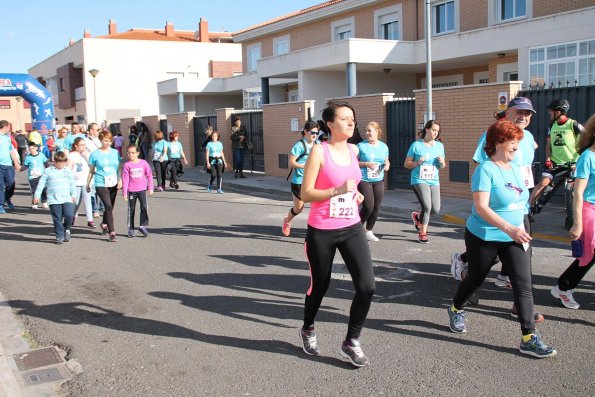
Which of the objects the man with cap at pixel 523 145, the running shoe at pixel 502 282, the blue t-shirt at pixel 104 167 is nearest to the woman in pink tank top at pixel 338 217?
the man with cap at pixel 523 145

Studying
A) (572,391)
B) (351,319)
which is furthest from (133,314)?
(572,391)

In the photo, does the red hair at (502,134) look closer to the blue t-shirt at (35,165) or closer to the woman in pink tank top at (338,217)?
the woman in pink tank top at (338,217)

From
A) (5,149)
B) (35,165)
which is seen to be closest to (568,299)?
(35,165)

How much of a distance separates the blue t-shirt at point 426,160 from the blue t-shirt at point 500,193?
3575 millimetres

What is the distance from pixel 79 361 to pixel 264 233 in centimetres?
547

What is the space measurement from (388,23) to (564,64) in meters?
9.18

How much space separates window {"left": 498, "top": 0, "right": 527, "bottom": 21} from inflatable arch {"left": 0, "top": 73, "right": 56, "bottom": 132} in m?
17.0

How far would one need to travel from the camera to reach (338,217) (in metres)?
4.23

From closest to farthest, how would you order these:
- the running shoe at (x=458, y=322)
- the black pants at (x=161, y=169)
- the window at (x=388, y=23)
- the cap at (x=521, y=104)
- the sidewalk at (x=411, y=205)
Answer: the running shoe at (x=458, y=322) → the cap at (x=521, y=104) → the sidewalk at (x=411, y=205) → the black pants at (x=161, y=169) → the window at (x=388, y=23)

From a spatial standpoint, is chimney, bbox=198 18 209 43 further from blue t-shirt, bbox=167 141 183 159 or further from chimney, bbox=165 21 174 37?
blue t-shirt, bbox=167 141 183 159

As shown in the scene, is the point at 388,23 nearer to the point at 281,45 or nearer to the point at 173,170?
the point at 281,45

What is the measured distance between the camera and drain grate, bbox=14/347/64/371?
4.58 metres

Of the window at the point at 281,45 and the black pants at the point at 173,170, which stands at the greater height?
the window at the point at 281,45

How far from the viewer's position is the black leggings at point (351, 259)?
4.19 metres
